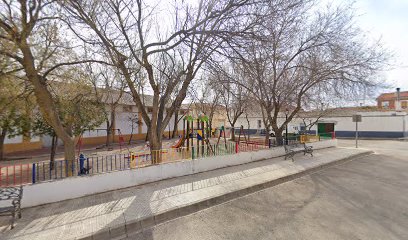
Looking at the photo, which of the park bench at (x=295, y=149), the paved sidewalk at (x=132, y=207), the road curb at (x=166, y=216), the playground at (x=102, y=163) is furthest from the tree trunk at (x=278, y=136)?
the road curb at (x=166, y=216)

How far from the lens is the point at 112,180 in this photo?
20.7ft

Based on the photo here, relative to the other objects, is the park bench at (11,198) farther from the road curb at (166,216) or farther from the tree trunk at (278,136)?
the tree trunk at (278,136)

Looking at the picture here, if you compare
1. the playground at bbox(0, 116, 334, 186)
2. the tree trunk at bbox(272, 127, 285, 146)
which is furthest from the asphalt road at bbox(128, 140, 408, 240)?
the tree trunk at bbox(272, 127, 285, 146)

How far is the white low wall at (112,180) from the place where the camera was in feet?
17.2

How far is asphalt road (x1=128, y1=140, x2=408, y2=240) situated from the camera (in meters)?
4.08

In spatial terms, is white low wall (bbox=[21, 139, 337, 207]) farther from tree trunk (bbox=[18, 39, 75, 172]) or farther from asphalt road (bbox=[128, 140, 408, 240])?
asphalt road (bbox=[128, 140, 408, 240])

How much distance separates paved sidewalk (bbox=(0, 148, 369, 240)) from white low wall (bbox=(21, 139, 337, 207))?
21 centimetres

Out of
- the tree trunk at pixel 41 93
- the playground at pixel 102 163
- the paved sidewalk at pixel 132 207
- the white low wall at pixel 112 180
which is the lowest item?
the paved sidewalk at pixel 132 207

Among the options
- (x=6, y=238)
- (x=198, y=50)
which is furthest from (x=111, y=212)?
(x=198, y=50)

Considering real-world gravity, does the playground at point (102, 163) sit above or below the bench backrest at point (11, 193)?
above

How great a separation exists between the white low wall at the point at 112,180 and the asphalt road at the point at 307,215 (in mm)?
2586

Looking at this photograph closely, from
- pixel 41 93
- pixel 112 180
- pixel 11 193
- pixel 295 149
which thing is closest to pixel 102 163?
pixel 112 180

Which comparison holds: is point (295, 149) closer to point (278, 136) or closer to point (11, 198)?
point (278, 136)

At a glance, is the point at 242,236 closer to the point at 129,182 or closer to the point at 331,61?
the point at 129,182
